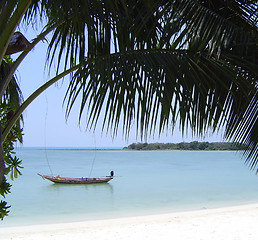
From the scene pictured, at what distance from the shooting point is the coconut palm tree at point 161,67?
1576 millimetres

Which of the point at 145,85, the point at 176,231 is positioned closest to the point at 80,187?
the point at 176,231

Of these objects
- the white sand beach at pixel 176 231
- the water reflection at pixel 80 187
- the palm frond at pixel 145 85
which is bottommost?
the water reflection at pixel 80 187

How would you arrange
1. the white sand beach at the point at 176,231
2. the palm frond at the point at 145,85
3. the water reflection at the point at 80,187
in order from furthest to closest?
the water reflection at the point at 80,187 < the white sand beach at the point at 176,231 < the palm frond at the point at 145,85

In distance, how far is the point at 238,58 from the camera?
1.77 meters

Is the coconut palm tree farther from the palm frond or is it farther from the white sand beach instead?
the white sand beach

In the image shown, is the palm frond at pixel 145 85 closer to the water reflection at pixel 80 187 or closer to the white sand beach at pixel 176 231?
the white sand beach at pixel 176 231

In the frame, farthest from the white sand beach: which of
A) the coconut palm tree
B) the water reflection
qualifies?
the water reflection

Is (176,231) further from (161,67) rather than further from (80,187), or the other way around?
(80,187)

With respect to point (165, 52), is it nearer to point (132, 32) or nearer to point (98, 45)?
point (132, 32)

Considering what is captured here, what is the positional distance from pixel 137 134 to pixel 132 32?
21.0 inches

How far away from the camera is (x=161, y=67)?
162cm

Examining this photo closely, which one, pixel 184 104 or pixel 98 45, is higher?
pixel 98 45

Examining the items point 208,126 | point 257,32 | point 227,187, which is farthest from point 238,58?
point 227,187

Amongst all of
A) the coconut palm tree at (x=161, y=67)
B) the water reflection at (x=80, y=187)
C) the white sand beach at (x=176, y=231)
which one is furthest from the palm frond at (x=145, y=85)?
the water reflection at (x=80, y=187)
